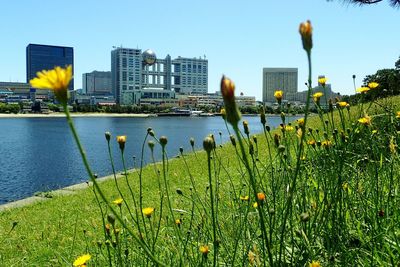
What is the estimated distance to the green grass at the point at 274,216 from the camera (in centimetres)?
133

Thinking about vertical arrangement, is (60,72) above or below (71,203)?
above

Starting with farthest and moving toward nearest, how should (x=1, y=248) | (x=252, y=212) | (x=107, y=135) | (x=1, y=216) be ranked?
(x=1, y=216) < (x=1, y=248) < (x=252, y=212) < (x=107, y=135)

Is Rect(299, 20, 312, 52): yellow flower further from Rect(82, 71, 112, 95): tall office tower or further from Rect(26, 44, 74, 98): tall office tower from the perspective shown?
Answer: Rect(82, 71, 112, 95): tall office tower

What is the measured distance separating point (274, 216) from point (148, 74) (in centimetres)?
12663

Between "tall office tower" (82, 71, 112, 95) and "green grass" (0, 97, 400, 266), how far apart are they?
135m

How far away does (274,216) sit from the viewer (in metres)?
1.29

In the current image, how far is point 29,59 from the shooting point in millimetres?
118938

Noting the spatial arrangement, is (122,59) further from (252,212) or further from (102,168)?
(252,212)

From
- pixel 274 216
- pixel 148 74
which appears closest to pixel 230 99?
pixel 274 216

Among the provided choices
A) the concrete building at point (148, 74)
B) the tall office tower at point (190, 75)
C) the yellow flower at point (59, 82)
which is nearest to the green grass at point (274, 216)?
the yellow flower at point (59, 82)

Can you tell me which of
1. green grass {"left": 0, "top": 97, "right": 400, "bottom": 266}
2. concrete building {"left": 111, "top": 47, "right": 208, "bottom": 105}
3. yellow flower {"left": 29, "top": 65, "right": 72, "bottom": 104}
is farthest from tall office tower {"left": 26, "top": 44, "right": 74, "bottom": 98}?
yellow flower {"left": 29, "top": 65, "right": 72, "bottom": 104}

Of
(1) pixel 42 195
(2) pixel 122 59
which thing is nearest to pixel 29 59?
(2) pixel 122 59

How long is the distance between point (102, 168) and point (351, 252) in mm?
12157

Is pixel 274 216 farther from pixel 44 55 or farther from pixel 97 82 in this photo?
pixel 97 82
